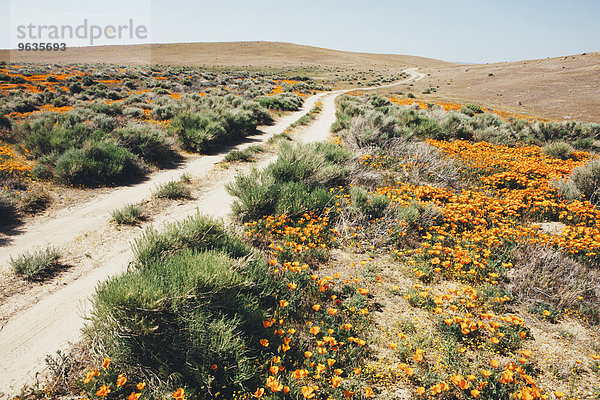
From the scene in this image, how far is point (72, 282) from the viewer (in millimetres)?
3984

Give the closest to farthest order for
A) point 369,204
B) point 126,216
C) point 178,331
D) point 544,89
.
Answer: point 178,331
point 126,216
point 369,204
point 544,89

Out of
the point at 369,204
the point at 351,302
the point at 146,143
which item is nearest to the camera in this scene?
the point at 351,302

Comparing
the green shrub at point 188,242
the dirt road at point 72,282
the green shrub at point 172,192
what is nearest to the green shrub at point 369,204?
the green shrub at point 188,242

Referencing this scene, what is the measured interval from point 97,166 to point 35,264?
4.25 metres

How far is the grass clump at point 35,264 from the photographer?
4.00 m

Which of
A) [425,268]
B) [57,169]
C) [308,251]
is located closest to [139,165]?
[57,169]

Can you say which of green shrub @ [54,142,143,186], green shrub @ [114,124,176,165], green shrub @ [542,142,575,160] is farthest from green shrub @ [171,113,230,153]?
green shrub @ [542,142,575,160]

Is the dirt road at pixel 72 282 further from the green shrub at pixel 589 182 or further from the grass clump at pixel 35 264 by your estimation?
→ the green shrub at pixel 589 182

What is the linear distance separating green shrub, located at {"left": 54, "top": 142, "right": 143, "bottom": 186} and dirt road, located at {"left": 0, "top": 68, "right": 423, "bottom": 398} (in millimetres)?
746

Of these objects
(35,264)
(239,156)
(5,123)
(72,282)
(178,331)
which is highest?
(5,123)

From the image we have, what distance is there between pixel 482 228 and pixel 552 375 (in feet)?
9.34

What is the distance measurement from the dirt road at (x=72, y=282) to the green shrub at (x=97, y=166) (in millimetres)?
746

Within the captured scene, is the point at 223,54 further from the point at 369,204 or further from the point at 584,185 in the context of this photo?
the point at 584,185

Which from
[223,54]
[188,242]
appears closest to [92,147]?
[188,242]
